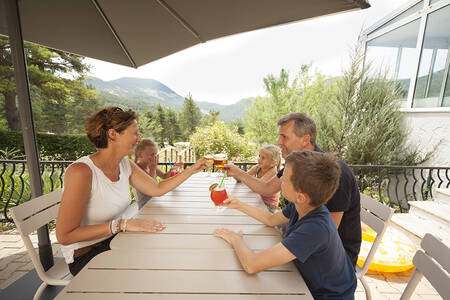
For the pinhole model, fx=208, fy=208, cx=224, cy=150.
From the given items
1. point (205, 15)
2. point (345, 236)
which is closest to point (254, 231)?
point (345, 236)

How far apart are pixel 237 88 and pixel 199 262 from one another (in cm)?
7266

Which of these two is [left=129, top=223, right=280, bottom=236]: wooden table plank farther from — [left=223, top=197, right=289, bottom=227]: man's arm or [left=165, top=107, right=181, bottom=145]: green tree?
[left=165, top=107, right=181, bottom=145]: green tree

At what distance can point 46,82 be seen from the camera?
39.6 ft

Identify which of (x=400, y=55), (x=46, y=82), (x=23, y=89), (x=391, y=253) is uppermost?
(x=46, y=82)

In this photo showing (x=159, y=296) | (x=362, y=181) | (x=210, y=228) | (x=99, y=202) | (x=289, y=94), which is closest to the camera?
(x=159, y=296)

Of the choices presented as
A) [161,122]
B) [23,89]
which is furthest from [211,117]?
[23,89]

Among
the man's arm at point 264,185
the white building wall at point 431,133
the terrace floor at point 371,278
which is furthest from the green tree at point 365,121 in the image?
the man's arm at point 264,185

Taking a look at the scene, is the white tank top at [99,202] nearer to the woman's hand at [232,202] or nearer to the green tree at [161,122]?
the woman's hand at [232,202]

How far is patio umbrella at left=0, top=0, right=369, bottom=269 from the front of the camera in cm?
148

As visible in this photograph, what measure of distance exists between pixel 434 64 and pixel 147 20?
6.33 meters

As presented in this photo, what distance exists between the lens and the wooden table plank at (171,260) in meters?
0.87

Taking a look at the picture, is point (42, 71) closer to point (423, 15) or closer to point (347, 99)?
point (347, 99)

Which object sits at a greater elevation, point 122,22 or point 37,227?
point 122,22

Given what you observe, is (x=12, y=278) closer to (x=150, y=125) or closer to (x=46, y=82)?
(x=46, y=82)
